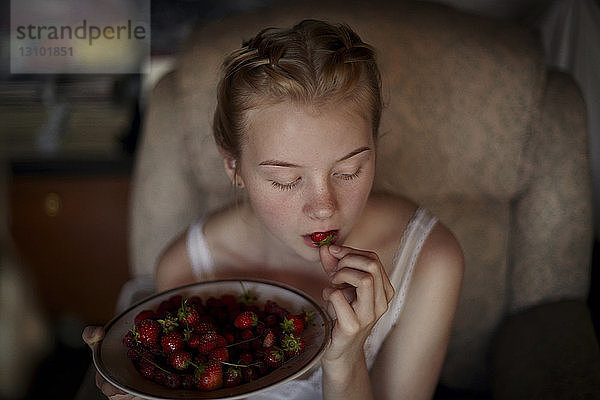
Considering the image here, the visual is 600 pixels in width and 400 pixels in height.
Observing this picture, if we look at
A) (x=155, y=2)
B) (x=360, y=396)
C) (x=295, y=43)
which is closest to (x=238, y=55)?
(x=295, y=43)

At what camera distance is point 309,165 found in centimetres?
61

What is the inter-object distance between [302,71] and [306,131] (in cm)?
7

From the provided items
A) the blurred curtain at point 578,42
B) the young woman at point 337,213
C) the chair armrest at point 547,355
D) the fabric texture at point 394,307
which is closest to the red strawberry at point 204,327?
the young woman at point 337,213

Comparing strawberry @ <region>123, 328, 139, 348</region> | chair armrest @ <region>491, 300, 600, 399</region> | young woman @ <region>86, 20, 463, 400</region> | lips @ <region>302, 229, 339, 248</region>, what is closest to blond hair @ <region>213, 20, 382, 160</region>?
young woman @ <region>86, 20, 463, 400</region>

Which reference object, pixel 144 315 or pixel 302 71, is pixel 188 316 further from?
pixel 302 71

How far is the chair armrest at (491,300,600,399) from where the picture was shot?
0.75 meters

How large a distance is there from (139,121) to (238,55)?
2.06 feet

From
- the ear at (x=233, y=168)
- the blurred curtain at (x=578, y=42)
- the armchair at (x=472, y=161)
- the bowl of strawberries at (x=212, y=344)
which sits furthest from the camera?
the blurred curtain at (x=578, y=42)

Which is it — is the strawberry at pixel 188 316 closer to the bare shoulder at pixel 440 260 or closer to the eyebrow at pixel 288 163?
the eyebrow at pixel 288 163

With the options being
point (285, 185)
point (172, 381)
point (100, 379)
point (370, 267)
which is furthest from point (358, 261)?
point (100, 379)

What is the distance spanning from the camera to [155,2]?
0.85 m

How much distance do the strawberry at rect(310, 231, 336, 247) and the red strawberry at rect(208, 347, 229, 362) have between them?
0.15 metres

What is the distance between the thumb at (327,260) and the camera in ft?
2.07

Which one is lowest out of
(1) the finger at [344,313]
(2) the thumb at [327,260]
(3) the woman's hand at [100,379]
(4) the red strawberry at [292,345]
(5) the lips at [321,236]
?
(3) the woman's hand at [100,379]
